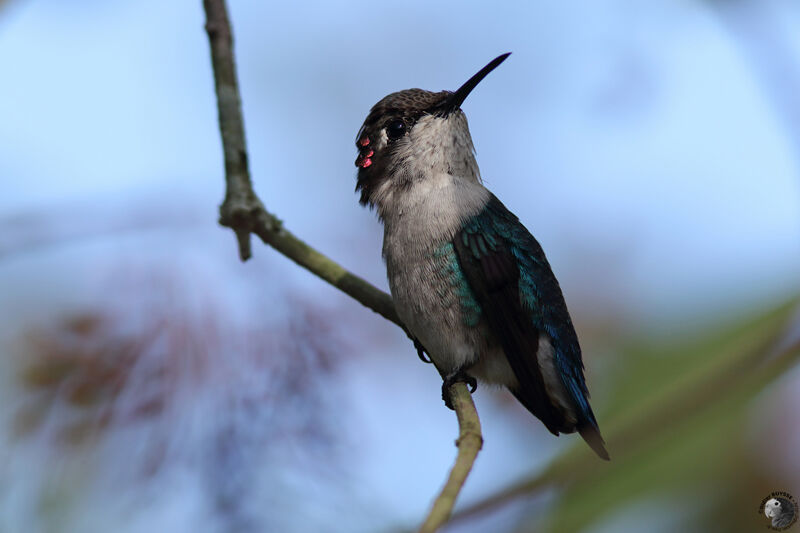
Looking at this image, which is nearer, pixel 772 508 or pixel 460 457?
pixel 460 457

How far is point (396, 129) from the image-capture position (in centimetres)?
414

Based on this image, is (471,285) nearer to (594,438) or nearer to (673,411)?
(594,438)

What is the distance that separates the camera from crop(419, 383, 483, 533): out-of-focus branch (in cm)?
165

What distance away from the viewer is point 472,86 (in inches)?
161

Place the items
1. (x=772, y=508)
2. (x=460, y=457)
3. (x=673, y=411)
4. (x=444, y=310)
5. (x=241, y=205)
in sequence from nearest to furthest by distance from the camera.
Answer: (x=460, y=457) → (x=673, y=411) → (x=772, y=508) → (x=241, y=205) → (x=444, y=310)

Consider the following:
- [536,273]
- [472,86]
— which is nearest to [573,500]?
[536,273]

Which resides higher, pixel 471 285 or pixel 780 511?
pixel 471 285

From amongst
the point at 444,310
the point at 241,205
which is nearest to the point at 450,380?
the point at 444,310

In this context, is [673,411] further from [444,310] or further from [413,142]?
[413,142]

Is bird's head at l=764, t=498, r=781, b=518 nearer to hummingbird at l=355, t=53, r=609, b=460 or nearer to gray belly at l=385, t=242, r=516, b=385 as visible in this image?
hummingbird at l=355, t=53, r=609, b=460

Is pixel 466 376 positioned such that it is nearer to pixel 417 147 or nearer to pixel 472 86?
pixel 417 147

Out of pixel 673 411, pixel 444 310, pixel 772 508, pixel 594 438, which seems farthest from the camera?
pixel 444 310

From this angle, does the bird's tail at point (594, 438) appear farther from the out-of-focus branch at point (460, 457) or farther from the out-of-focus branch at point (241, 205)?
the out-of-focus branch at point (241, 205)

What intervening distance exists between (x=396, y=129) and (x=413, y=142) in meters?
0.15
